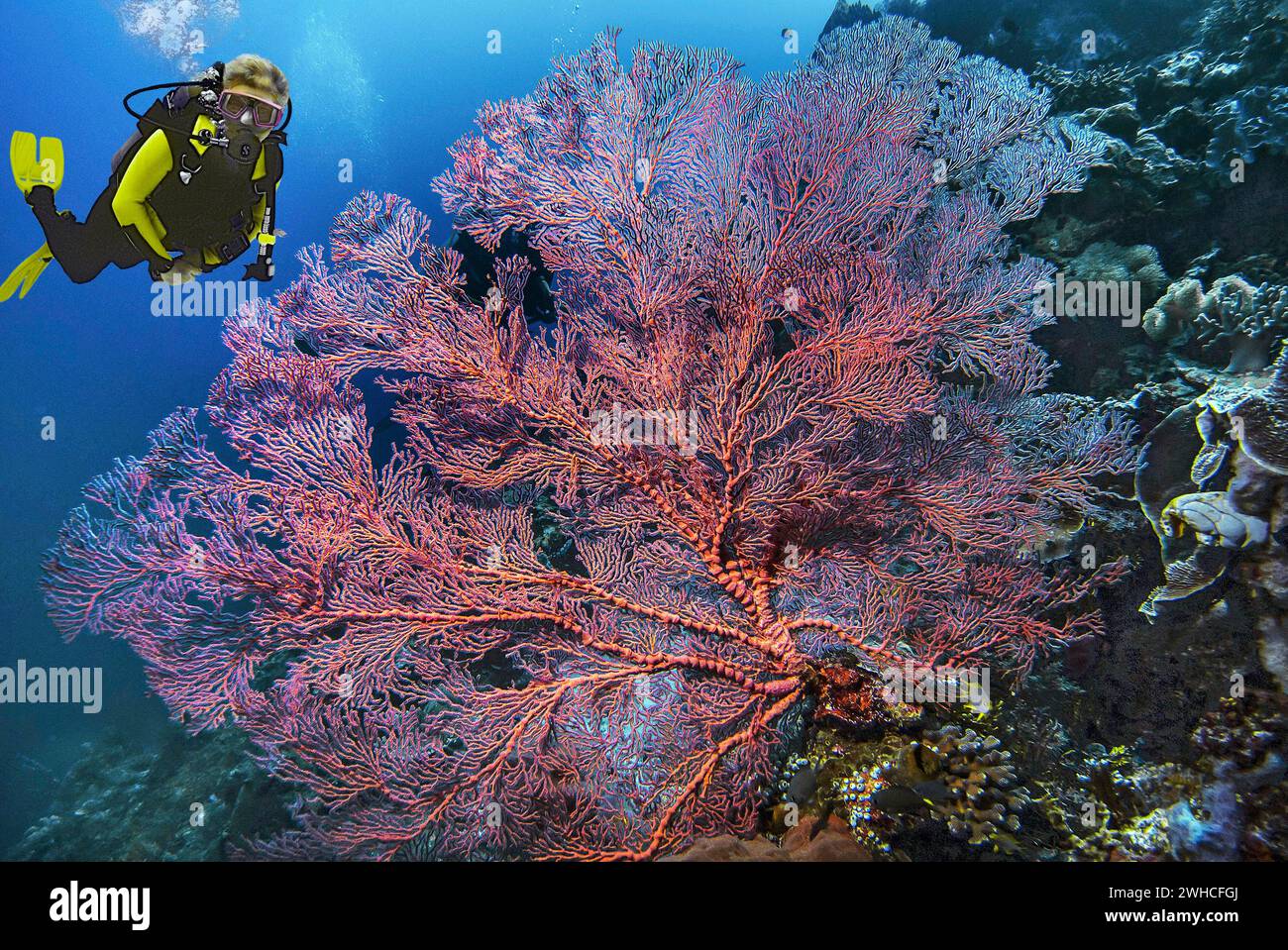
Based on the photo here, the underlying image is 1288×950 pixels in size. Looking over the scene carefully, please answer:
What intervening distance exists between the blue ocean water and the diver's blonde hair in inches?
817

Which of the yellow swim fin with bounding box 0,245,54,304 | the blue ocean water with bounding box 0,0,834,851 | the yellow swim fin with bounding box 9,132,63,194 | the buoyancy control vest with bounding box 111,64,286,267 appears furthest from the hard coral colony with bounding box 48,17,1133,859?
the blue ocean water with bounding box 0,0,834,851

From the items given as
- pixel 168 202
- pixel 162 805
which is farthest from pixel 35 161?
pixel 162 805

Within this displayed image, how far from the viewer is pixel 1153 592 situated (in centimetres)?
327

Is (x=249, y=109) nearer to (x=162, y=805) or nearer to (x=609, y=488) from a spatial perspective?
(x=609, y=488)

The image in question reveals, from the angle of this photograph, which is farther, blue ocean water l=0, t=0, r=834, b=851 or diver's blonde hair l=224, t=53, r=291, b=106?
blue ocean water l=0, t=0, r=834, b=851

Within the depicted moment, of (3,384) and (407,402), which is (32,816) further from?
(3,384)

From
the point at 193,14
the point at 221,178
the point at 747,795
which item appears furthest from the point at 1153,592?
the point at 193,14

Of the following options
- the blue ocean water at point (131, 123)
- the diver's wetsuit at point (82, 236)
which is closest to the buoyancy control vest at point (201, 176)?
the diver's wetsuit at point (82, 236)

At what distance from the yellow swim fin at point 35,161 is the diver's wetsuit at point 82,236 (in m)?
0.08

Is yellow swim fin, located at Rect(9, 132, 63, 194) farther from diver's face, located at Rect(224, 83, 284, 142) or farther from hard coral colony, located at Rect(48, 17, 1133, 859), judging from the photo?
hard coral colony, located at Rect(48, 17, 1133, 859)

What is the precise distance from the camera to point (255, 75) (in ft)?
12.2

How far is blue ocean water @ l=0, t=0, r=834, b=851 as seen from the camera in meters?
23.1

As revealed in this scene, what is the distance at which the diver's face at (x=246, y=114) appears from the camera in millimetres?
3682
